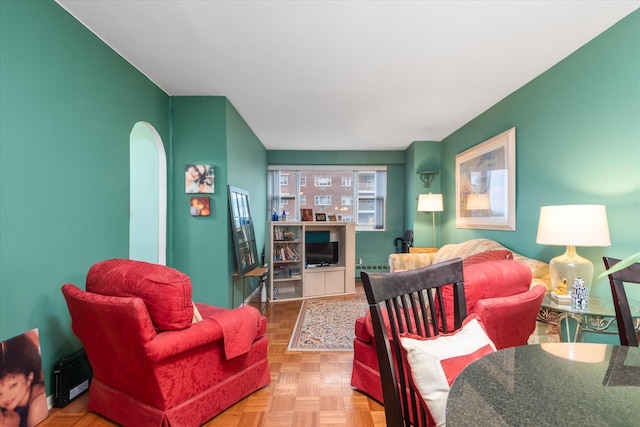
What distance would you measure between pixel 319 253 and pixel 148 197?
8.48ft

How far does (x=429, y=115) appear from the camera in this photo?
395cm

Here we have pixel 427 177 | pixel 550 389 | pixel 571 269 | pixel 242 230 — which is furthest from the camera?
pixel 427 177

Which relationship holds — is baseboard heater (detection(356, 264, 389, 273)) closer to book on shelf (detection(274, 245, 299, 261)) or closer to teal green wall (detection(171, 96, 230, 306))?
book on shelf (detection(274, 245, 299, 261))

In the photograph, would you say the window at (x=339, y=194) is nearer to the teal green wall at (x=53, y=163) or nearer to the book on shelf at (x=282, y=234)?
the book on shelf at (x=282, y=234)

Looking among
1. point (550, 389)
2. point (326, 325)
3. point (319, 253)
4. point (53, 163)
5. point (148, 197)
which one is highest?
point (53, 163)

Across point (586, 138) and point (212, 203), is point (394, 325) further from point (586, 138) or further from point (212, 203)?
point (212, 203)

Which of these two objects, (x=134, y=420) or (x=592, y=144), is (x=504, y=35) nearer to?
(x=592, y=144)

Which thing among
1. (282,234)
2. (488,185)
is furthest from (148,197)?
(488,185)

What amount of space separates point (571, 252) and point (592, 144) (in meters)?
0.85

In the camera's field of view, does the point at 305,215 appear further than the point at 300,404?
Yes

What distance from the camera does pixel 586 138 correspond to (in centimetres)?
232

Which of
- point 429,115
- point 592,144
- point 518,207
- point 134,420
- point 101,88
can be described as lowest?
point 134,420

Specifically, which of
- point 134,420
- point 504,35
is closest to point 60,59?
point 134,420

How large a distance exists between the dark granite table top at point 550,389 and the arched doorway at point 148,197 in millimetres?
3219
